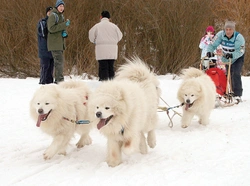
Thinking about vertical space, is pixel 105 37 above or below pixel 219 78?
above

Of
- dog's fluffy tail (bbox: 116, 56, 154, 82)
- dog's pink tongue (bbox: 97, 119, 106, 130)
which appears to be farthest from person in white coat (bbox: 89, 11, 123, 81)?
dog's pink tongue (bbox: 97, 119, 106, 130)

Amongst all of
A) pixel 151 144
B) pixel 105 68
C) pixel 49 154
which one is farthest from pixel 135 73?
pixel 105 68

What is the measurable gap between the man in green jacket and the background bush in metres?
3.06

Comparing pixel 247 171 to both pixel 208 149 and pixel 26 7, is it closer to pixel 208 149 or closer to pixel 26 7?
pixel 208 149

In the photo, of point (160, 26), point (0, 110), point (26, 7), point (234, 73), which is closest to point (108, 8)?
point (160, 26)

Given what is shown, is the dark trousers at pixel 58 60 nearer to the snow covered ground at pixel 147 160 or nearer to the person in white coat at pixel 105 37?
the person in white coat at pixel 105 37

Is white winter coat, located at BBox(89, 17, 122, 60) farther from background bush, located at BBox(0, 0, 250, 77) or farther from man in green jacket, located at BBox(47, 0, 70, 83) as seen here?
background bush, located at BBox(0, 0, 250, 77)

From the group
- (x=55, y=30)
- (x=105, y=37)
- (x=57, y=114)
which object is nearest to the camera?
(x=57, y=114)

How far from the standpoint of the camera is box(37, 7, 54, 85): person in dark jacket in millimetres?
8109

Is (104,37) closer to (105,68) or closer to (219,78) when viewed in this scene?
(105,68)

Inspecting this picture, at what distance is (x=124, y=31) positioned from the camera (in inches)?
468

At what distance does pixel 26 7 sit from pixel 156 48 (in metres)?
4.53

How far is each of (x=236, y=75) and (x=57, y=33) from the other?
4.02 m

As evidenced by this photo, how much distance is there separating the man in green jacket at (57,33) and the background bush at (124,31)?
3063 mm
